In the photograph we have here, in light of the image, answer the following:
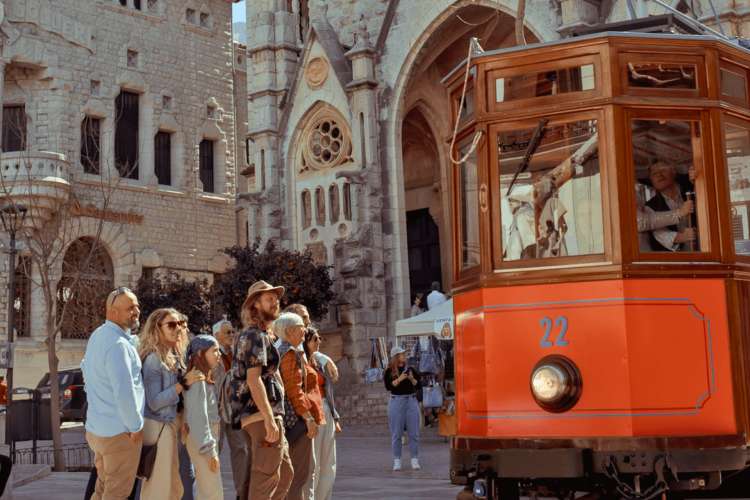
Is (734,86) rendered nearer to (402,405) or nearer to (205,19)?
(402,405)

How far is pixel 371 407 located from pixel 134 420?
17.0m

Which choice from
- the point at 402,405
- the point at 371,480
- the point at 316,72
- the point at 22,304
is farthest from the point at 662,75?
the point at 22,304

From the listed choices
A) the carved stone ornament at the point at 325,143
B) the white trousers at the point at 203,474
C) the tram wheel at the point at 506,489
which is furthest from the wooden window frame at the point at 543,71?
the carved stone ornament at the point at 325,143

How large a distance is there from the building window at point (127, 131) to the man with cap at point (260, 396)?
977 inches

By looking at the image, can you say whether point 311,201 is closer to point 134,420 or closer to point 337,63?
point 337,63

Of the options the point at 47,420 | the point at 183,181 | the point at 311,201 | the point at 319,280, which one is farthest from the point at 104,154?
the point at 47,420

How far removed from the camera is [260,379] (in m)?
6.72

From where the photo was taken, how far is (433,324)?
17156mm

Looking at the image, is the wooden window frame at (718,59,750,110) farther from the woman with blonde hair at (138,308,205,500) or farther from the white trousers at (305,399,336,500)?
the white trousers at (305,399,336,500)

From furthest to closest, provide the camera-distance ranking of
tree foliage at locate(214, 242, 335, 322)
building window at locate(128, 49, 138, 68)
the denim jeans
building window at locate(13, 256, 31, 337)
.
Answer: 1. building window at locate(128, 49, 138, 68)
2. building window at locate(13, 256, 31, 337)
3. tree foliage at locate(214, 242, 335, 322)
4. the denim jeans

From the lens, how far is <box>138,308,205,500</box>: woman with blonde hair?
6891 millimetres

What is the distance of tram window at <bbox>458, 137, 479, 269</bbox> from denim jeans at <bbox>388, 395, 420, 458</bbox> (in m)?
6.49

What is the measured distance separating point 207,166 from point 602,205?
1121 inches

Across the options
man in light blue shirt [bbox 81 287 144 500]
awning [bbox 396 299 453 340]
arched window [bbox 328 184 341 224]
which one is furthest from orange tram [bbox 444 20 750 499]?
arched window [bbox 328 184 341 224]
